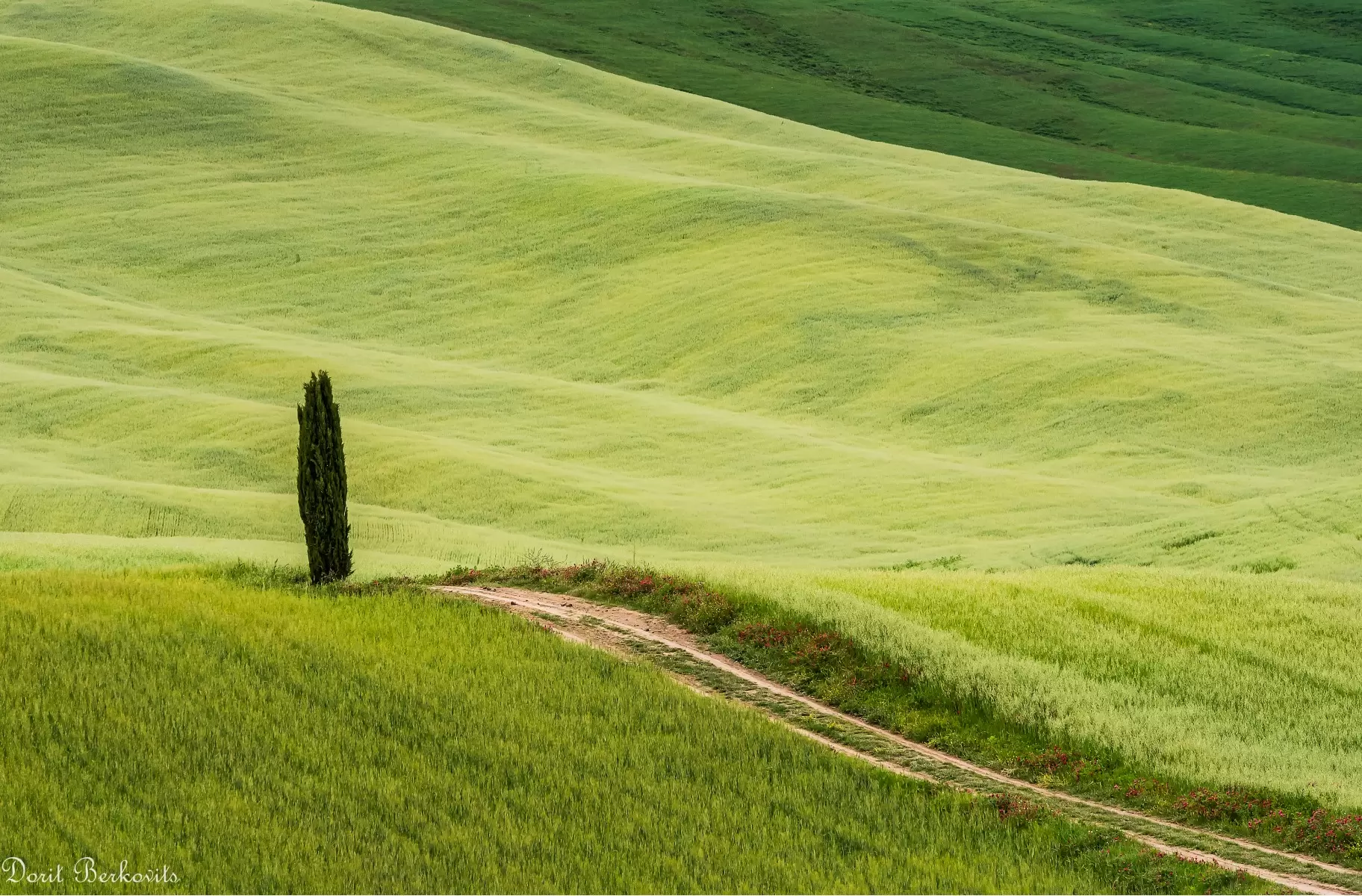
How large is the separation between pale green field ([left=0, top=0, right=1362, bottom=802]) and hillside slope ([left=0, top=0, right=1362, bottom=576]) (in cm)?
20

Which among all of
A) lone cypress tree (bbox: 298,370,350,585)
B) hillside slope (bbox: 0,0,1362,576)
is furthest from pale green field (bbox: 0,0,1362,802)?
lone cypress tree (bbox: 298,370,350,585)

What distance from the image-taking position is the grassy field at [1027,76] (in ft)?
378

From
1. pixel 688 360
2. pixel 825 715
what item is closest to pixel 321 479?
pixel 825 715

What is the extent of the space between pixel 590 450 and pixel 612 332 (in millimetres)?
13556

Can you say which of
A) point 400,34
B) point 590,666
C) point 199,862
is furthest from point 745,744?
point 400,34

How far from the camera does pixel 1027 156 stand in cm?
11438

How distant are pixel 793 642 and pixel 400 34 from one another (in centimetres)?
8514

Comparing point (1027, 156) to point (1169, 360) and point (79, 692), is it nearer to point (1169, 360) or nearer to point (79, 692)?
point (1169, 360)

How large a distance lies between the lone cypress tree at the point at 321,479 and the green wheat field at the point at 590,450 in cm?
117

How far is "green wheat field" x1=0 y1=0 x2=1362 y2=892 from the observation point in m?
13.7

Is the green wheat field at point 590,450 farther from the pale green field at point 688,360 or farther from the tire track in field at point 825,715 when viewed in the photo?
the tire track in field at point 825,715

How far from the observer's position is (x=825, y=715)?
17047 millimetres

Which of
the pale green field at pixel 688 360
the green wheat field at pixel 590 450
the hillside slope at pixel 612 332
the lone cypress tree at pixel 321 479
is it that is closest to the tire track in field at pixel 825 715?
the green wheat field at pixel 590 450

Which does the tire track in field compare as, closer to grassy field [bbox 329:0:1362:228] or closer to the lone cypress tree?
the lone cypress tree
